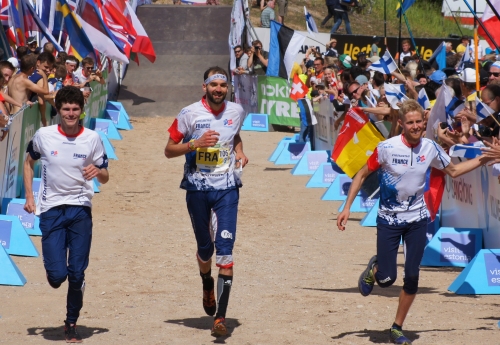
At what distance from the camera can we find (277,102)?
24703mm

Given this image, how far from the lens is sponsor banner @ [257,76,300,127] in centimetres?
2396

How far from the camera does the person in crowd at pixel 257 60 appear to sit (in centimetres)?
2625

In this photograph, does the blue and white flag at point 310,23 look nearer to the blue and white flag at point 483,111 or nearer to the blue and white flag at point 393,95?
the blue and white flag at point 393,95

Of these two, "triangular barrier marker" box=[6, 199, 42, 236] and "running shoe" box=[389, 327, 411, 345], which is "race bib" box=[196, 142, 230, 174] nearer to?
"running shoe" box=[389, 327, 411, 345]

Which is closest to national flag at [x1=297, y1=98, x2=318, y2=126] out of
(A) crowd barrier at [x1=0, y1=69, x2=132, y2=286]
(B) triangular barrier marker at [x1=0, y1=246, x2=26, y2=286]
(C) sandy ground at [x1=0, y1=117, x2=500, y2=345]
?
(C) sandy ground at [x1=0, y1=117, x2=500, y2=345]

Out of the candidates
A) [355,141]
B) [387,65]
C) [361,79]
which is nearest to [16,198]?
[355,141]

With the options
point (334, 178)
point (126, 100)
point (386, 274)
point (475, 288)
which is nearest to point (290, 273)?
point (475, 288)

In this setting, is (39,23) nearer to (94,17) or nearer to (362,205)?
(94,17)

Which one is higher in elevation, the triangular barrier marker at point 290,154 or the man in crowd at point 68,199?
the man in crowd at point 68,199

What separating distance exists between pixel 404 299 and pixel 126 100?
22.9m

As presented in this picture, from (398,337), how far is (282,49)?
16021 millimetres

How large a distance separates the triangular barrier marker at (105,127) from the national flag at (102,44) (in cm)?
149

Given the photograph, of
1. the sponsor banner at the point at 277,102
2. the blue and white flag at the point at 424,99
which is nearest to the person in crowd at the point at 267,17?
the sponsor banner at the point at 277,102

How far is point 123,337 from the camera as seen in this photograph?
23.7 ft
